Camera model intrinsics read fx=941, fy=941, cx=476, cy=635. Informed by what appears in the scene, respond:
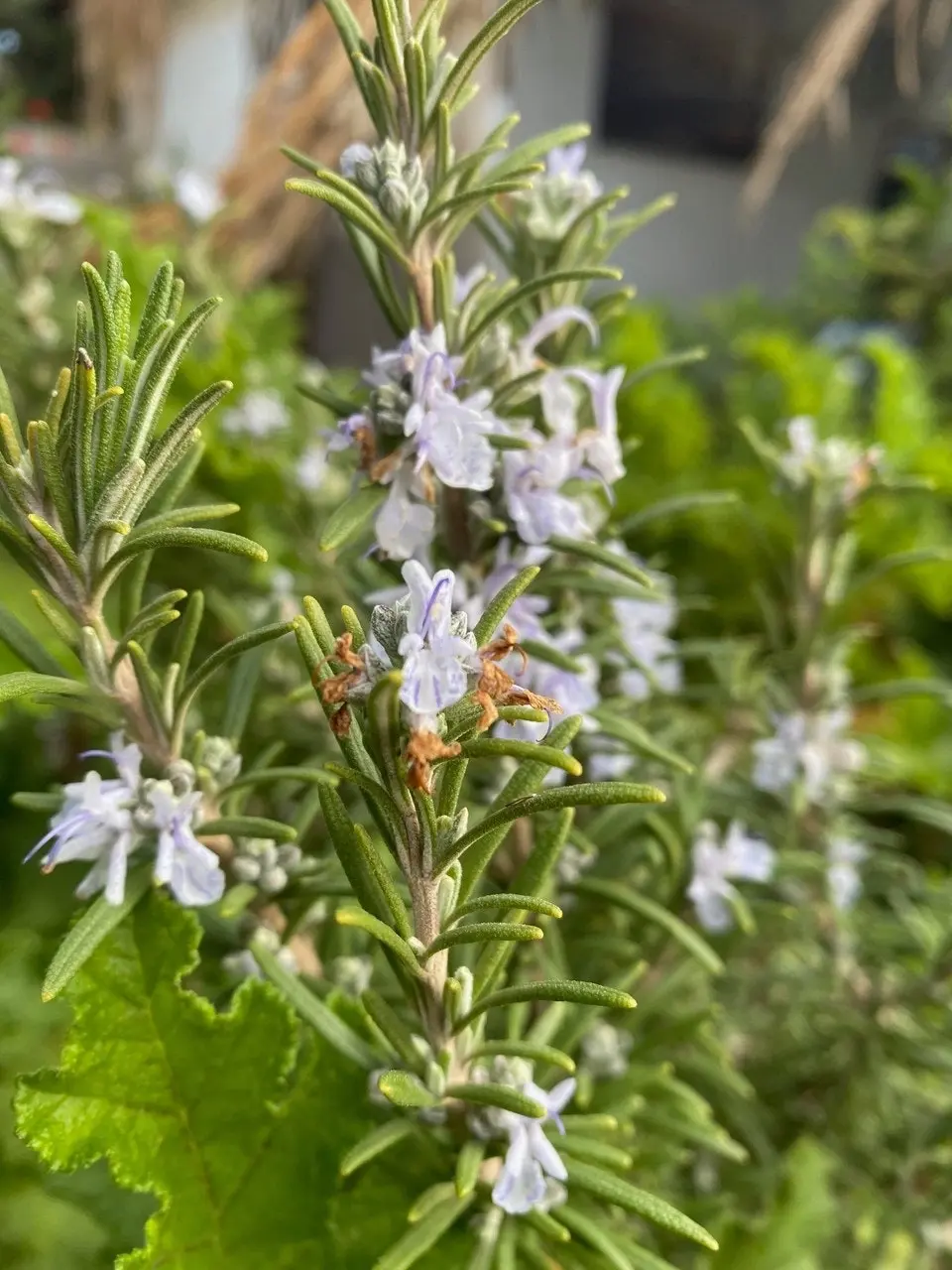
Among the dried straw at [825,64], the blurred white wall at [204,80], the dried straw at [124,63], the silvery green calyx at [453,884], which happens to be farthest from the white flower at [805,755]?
the blurred white wall at [204,80]

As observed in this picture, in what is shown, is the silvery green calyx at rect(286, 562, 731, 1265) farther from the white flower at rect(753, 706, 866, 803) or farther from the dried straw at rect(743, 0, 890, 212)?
the dried straw at rect(743, 0, 890, 212)

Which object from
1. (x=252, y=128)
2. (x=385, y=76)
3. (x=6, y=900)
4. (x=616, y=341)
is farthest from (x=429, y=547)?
(x=252, y=128)

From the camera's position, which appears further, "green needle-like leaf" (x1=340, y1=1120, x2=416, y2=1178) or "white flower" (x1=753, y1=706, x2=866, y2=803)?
"white flower" (x1=753, y1=706, x2=866, y2=803)

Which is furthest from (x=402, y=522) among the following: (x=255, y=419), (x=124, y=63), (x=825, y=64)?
(x=124, y=63)

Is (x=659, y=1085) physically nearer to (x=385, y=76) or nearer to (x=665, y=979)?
(x=665, y=979)

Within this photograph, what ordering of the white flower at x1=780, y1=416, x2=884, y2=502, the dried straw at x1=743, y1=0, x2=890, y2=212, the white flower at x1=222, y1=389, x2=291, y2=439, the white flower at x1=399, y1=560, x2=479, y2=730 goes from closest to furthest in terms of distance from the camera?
the white flower at x1=399, y1=560, x2=479, y2=730 → the white flower at x1=780, y1=416, x2=884, y2=502 → the white flower at x1=222, y1=389, x2=291, y2=439 → the dried straw at x1=743, y1=0, x2=890, y2=212

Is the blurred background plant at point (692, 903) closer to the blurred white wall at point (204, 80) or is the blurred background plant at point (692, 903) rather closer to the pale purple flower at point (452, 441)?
the pale purple flower at point (452, 441)

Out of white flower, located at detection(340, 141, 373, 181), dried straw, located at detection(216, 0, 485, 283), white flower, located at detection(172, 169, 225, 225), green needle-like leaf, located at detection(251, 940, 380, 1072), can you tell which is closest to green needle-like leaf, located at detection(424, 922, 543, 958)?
green needle-like leaf, located at detection(251, 940, 380, 1072)
